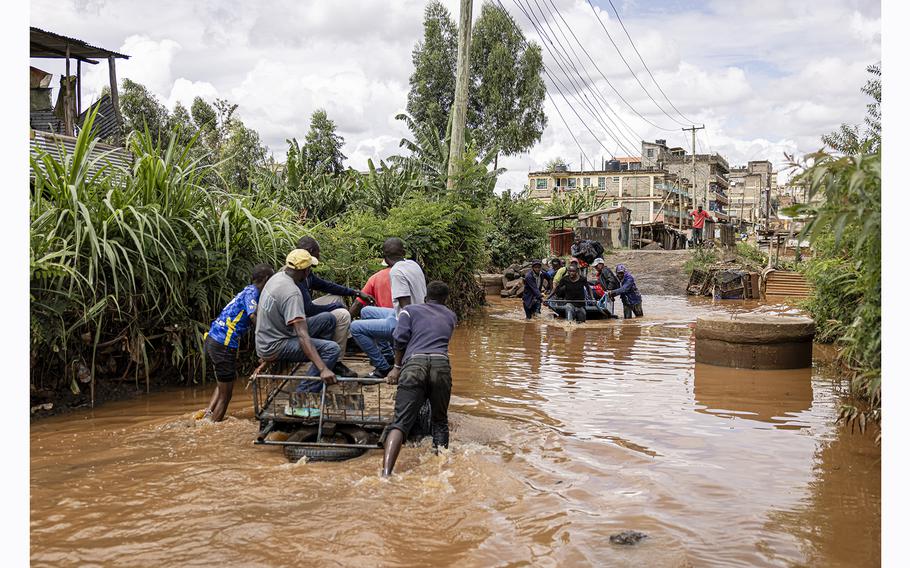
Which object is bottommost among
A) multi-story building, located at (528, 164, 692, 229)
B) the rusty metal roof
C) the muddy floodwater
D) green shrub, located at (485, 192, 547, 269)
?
the muddy floodwater

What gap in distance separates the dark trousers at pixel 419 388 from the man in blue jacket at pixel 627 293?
11353 mm

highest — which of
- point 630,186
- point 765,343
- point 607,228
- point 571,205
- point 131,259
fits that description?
point 630,186

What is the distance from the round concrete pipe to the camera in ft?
33.6

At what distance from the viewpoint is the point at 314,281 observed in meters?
7.41

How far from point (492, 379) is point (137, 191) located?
504 cm

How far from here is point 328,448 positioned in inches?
231

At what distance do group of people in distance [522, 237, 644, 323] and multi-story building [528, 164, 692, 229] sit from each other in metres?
45.1

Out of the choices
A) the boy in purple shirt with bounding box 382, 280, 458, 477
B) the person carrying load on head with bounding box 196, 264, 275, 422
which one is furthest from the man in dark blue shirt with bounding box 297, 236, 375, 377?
the boy in purple shirt with bounding box 382, 280, 458, 477

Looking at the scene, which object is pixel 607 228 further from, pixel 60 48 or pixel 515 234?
pixel 60 48

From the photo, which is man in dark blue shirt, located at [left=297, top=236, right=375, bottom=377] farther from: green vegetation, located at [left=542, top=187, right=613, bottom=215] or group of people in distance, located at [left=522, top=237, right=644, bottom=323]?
green vegetation, located at [left=542, top=187, right=613, bottom=215]

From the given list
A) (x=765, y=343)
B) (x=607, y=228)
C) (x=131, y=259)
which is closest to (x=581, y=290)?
(x=765, y=343)

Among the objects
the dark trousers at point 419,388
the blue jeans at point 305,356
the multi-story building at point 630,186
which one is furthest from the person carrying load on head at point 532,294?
the multi-story building at point 630,186

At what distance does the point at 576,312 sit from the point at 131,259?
1093 centimetres

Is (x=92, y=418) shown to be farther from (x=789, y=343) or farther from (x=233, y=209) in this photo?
(x=789, y=343)
